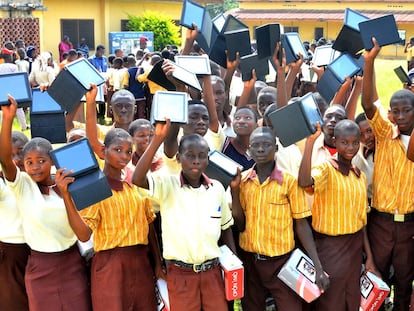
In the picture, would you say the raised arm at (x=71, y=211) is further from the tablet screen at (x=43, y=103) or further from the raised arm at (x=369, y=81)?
the raised arm at (x=369, y=81)

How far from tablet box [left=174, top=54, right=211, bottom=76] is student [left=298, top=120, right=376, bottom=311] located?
0.97 meters

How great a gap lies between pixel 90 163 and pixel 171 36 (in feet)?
63.1

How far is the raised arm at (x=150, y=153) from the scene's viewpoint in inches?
119

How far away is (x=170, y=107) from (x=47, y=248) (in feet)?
3.26

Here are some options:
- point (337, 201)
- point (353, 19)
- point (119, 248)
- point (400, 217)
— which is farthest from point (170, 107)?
point (353, 19)

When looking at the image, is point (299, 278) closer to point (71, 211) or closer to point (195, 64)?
point (71, 211)

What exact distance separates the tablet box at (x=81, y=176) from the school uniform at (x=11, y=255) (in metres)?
0.55

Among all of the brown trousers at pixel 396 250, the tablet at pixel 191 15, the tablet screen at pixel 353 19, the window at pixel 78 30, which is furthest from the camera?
the window at pixel 78 30

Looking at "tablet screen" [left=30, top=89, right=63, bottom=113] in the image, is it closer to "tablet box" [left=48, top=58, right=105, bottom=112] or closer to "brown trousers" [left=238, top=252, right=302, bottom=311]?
"tablet box" [left=48, top=58, right=105, bottom=112]

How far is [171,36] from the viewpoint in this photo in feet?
71.2

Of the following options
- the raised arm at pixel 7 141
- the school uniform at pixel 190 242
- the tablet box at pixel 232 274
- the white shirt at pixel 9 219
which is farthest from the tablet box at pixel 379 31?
the white shirt at pixel 9 219

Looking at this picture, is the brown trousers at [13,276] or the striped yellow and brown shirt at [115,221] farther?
the brown trousers at [13,276]

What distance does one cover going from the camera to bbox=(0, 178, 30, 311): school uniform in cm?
334

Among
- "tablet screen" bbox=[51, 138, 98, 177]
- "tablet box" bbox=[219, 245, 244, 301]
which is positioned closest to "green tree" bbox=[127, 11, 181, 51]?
"tablet box" bbox=[219, 245, 244, 301]
